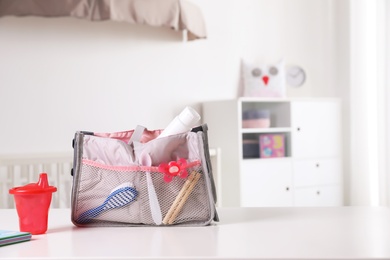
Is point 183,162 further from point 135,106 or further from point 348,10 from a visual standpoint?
point 348,10

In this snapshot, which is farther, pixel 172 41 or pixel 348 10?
pixel 348 10

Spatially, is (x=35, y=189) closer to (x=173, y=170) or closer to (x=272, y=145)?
(x=173, y=170)

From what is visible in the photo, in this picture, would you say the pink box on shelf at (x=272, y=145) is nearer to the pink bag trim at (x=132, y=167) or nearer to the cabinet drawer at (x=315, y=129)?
the cabinet drawer at (x=315, y=129)

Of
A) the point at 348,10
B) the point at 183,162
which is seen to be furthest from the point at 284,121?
the point at 183,162

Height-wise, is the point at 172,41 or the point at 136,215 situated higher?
the point at 172,41

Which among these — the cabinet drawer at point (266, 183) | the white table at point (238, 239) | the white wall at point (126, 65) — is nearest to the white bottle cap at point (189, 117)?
the white table at point (238, 239)

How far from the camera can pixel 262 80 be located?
3865 mm

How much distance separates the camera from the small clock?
13.8 feet

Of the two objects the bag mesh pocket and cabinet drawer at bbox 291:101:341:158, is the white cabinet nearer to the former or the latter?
cabinet drawer at bbox 291:101:341:158

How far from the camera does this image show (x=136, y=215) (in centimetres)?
115

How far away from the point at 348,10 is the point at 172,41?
155 centimetres

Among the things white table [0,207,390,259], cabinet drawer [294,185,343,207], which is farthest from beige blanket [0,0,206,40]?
white table [0,207,390,259]

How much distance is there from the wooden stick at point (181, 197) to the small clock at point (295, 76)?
3.15 meters

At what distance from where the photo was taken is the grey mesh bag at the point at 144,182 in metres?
1.15
